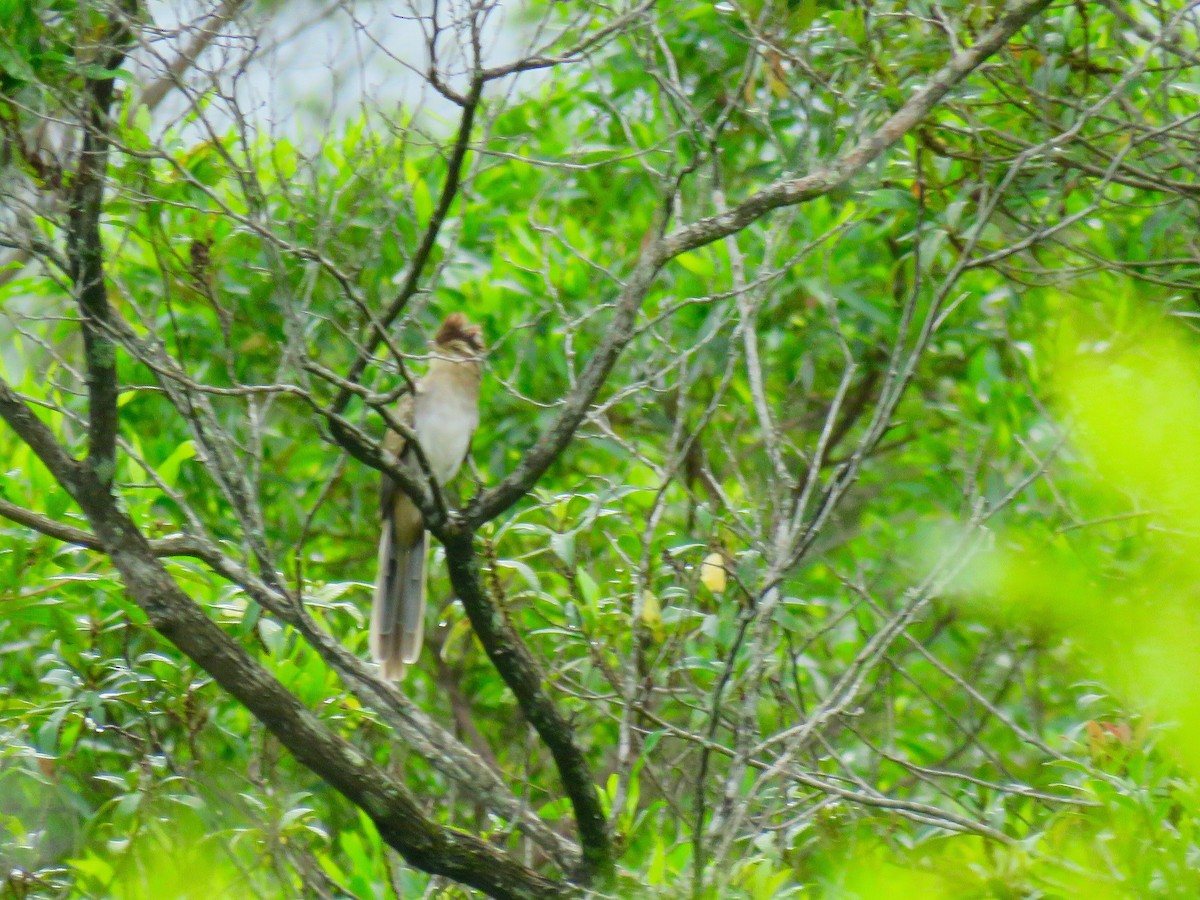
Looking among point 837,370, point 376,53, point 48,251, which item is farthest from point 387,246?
point 48,251

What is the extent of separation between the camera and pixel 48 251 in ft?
9.77

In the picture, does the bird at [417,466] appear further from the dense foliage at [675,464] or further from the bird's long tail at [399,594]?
the dense foliage at [675,464]

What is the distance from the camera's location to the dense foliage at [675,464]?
254cm

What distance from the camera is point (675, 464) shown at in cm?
343

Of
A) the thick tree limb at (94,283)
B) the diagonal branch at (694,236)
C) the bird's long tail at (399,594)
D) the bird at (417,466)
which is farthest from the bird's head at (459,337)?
the thick tree limb at (94,283)

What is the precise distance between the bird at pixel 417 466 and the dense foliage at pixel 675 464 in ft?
0.66

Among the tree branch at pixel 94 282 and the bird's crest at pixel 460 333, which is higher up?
the tree branch at pixel 94 282

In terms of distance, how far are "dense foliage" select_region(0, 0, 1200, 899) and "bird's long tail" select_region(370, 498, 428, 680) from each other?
21 cm

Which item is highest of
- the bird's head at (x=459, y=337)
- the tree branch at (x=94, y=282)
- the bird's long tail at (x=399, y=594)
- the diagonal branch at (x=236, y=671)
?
the tree branch at (x=94, y=282)

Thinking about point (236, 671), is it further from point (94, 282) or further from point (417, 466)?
point (417, 466)

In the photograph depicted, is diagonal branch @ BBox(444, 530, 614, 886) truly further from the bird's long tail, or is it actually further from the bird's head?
the bird's head

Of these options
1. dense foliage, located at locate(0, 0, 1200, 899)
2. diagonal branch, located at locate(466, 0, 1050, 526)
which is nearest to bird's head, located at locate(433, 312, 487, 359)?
dense foliage, located at locate(0, 0, 1200, 899)

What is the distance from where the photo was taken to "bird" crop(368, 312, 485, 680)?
5.27 meters

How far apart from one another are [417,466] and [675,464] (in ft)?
7.26
